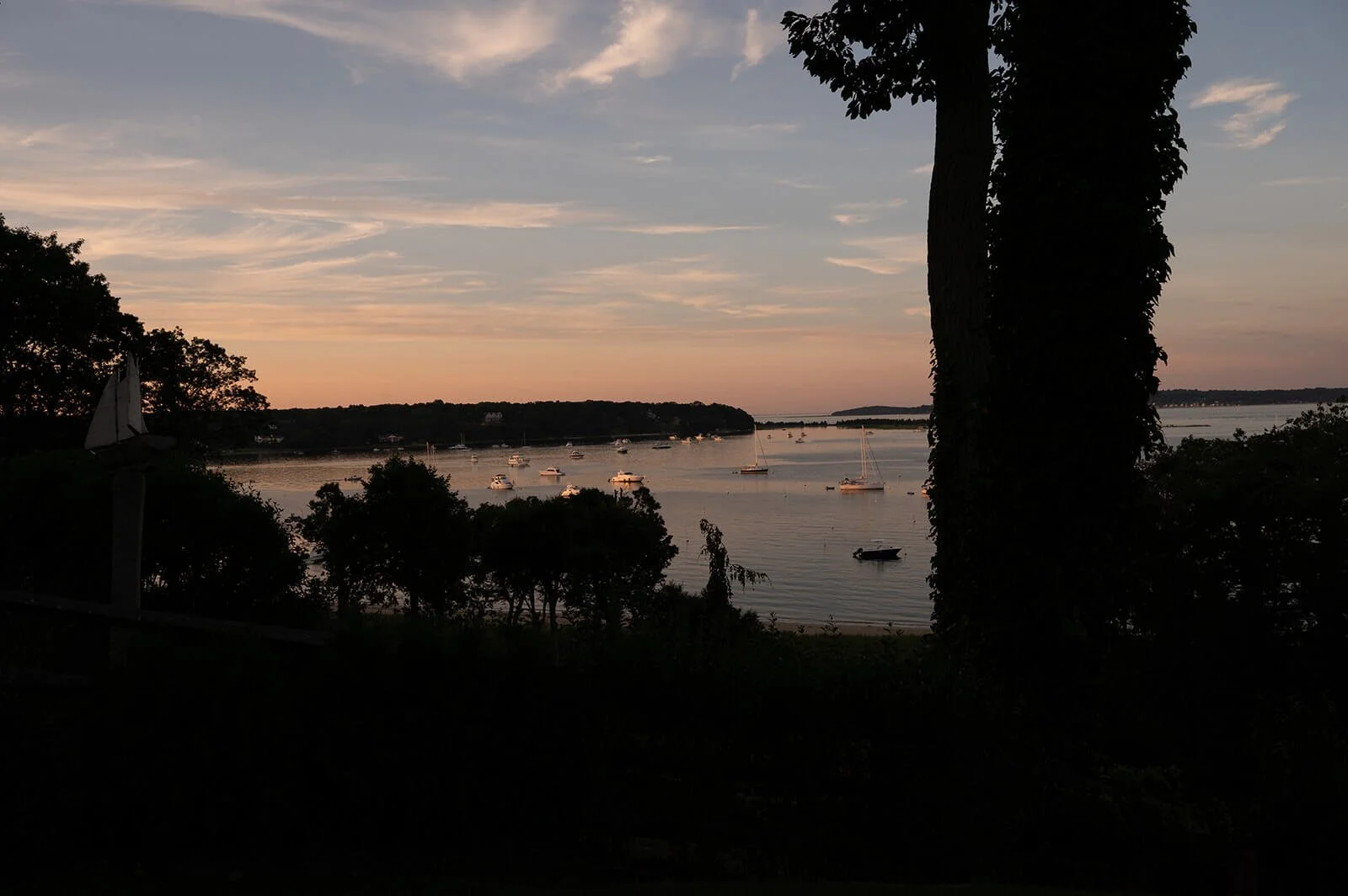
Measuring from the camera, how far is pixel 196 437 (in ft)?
123

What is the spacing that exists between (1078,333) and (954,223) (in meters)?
2.78

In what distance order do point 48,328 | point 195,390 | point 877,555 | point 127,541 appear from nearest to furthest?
point 127,541 → point 48,328 → point 195,390 → point 877,555

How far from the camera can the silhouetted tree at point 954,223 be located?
12.2 meters

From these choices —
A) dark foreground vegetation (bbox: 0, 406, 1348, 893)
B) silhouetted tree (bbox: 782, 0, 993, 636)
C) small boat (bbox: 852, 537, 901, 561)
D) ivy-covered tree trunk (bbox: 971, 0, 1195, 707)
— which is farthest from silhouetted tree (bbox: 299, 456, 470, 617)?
small boat (bbox: 852, 537, 901, 561)

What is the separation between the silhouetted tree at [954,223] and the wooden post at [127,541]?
326 inches

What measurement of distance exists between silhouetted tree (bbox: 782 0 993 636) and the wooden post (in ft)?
27.1

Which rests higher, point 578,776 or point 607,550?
point 578,776

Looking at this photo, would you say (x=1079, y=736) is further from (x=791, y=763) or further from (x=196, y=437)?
(x=196, y=437)

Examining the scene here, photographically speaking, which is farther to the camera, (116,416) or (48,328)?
(48,328)

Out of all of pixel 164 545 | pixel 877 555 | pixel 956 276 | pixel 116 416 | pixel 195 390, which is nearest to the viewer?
pixel 116 416

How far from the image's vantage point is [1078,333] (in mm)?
10680

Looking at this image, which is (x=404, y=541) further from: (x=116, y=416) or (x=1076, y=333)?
(x=1076, y=333)

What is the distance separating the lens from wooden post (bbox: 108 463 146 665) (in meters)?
8.21

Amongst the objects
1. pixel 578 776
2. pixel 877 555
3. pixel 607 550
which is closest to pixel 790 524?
pixel 877 555
